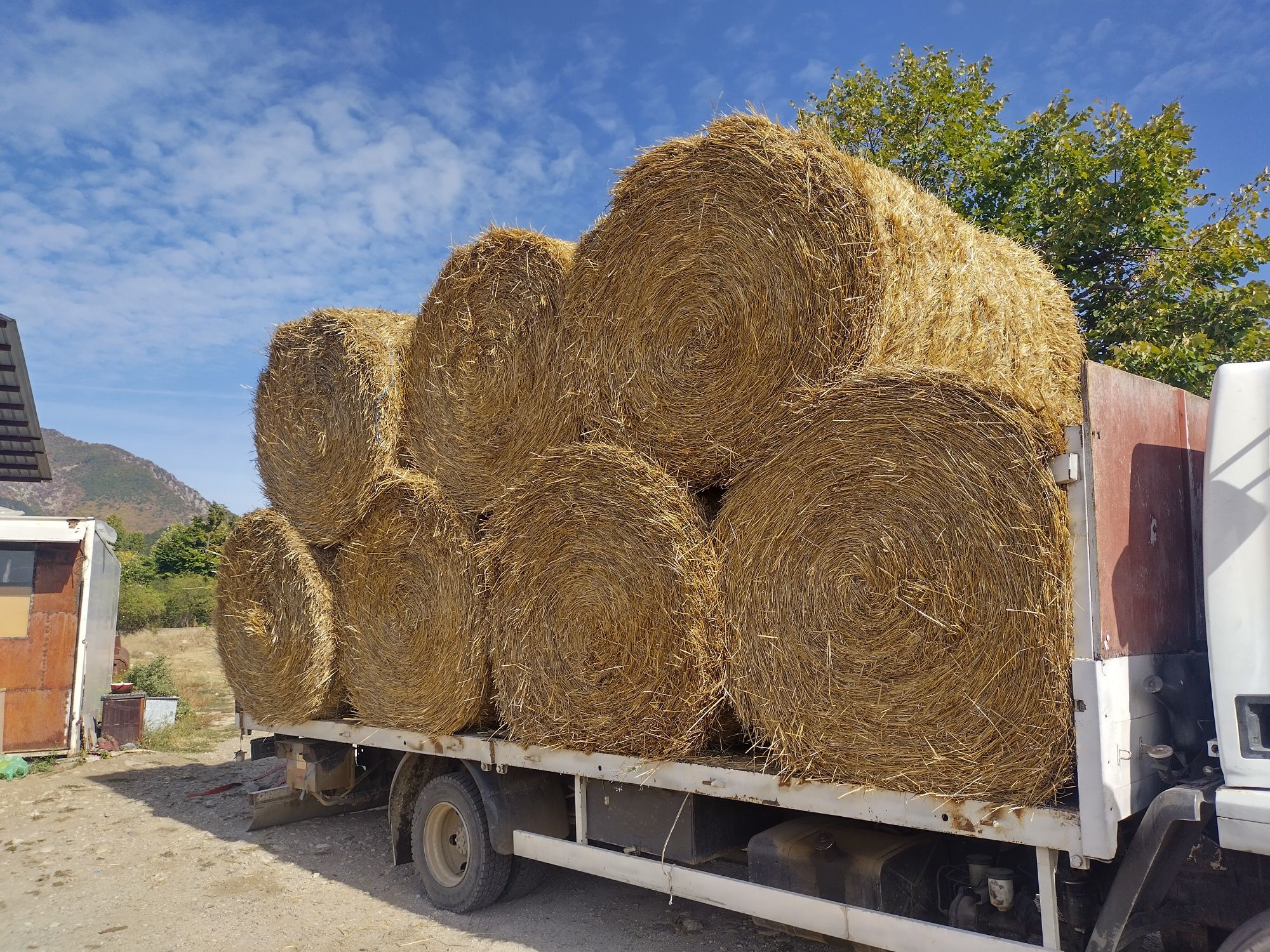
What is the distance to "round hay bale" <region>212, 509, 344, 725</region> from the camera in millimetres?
7082

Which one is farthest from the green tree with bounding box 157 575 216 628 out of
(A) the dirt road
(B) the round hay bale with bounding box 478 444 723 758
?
(B) the round hay bale with bounding box 478 444 723 758

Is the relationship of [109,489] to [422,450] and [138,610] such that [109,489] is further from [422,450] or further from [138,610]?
[422,450]

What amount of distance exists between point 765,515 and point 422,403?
3146mm

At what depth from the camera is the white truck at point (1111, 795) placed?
3068mm

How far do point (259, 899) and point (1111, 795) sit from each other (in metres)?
5.38

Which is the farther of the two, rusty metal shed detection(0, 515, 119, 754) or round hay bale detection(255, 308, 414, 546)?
rusty metal shed detection(0, 515, 119, 754)

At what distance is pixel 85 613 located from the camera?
39.2 feet

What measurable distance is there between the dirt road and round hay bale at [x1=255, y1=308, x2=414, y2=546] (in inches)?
94.4

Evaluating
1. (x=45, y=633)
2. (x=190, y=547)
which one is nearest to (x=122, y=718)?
(x=45, y=633)

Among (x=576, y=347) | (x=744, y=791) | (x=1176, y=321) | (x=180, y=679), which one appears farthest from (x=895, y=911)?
(x=180, y=679)

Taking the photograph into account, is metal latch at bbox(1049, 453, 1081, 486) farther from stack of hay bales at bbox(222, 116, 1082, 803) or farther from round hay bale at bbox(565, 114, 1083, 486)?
round hay bale at bbox(565, 114, 1083, 486)

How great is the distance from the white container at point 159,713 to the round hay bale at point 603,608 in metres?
9.47

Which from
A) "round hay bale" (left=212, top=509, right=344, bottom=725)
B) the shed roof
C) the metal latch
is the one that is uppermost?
the shed roof

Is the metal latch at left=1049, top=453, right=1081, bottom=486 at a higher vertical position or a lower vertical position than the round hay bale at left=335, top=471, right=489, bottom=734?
higher
